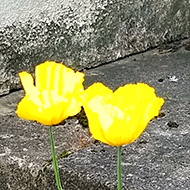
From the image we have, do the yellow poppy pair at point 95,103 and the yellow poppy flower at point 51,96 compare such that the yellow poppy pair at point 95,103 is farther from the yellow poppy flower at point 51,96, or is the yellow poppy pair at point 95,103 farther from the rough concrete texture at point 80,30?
the rough concrete texture at point 80,30

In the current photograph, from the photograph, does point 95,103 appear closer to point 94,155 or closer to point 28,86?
point 28,86

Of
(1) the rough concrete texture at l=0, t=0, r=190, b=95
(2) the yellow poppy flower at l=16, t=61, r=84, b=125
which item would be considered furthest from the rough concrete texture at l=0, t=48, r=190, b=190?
(2) the yellow poppy flower at l=16, t=61, r=84, b=125

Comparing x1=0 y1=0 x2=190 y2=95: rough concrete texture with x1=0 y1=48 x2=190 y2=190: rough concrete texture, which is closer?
x1=0 y1=48 x2=190 y2=190: rough concrete texture

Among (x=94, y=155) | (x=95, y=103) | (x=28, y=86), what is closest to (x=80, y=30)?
(x=94, y=155)

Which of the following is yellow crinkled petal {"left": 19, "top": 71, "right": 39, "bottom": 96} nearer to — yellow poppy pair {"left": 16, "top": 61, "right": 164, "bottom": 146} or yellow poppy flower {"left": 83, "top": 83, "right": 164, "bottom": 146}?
yellow poppy pair {"left": 16, "top": 61, "right": 164, "bottom": 146}

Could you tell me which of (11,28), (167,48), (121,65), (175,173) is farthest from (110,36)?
(175,173)

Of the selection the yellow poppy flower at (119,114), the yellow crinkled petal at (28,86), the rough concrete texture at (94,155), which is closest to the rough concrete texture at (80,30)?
the rough concrete texture at (94,155)
